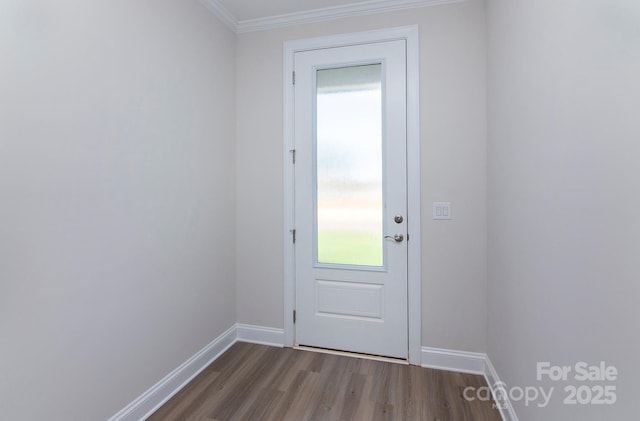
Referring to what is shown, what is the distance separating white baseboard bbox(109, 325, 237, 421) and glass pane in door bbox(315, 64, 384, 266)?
107 centimetres

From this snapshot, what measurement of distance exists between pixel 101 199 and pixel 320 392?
1.73 meters

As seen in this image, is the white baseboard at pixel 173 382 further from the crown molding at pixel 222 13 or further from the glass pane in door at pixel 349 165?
the crown molding at pixel 222 13

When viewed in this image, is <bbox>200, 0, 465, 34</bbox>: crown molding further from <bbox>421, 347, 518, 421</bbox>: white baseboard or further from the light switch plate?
<bbox>421, 347, 518, 421</bbox>: white baseboard

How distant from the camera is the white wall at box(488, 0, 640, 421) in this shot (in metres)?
0.81

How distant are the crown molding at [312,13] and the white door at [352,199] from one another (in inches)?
10.6

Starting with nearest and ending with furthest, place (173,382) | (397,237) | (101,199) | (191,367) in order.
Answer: (101,199), (173,382), (191,367), (397,237)

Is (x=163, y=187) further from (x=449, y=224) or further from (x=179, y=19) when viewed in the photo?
(x=449, y=224)

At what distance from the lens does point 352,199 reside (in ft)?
8.21

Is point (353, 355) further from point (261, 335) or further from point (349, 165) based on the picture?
point (349, 165)

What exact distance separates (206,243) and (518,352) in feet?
6.91

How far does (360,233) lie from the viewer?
8.19ft

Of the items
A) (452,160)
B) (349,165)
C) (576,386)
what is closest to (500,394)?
(576,386)

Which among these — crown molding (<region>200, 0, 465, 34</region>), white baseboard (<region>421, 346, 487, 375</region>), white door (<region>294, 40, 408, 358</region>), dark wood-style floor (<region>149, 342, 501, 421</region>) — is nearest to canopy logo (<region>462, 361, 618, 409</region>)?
dark wood-style floor (<region>149, 342, 501, 421</region>)

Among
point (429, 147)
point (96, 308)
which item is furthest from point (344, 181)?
point (96, 308)
